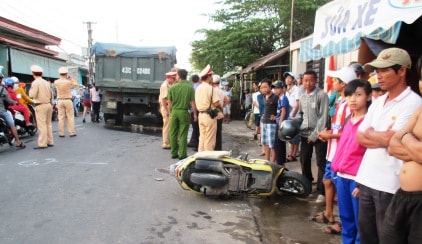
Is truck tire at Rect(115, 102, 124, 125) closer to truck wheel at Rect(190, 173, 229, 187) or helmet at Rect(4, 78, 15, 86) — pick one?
helmet at Rect(4, 78, 15, 86)

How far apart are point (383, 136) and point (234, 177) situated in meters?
2.47

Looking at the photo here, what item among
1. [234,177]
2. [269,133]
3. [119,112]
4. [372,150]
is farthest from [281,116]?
[119,112]

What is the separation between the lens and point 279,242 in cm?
357

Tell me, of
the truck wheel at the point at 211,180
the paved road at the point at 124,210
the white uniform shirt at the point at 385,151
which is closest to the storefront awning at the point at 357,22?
the white uniform shirt at the point at 385,151

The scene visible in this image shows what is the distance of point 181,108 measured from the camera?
7.11 m

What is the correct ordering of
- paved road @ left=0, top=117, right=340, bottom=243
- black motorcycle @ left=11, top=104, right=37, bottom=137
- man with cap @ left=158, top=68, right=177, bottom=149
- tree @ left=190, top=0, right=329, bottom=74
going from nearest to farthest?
paved road @ left=0, top=117, right=340, bottom=243
man with cap @ left=158, top=68, right=177, bottom=149
black motorcycle @ left=11, top=104, right=37, bottom=137
tree @ left=190, top=0, right=329, bottom=74

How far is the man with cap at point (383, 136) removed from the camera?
7.61ft

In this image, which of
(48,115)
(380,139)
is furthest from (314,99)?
(48,115)

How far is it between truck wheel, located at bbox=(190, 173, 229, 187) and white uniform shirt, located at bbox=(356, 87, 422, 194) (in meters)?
2.18

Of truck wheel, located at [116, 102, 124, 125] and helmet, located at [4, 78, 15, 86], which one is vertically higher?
helmet, located at [4, 78, 15, 86]

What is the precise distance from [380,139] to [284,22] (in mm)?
15326

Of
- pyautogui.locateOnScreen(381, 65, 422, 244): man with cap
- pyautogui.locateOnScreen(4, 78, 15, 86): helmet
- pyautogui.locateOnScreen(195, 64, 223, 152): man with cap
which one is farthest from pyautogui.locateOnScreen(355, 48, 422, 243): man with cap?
pyautogui.locateOnScreen(4, 78, 15, 86): helmet

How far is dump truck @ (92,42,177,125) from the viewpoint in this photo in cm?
1177

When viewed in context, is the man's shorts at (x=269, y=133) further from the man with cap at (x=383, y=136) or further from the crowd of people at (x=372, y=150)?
the man with cap at (x=383, y=136)
